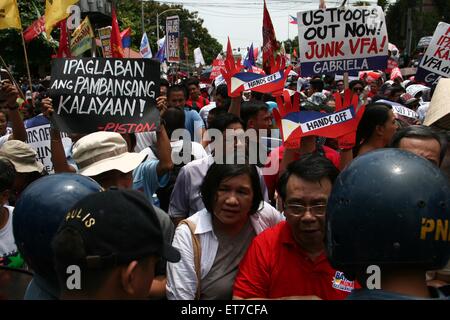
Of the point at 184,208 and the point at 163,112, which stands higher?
the point at 163,112

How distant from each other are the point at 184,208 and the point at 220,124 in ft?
3.86

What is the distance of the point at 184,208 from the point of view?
15.2 ft

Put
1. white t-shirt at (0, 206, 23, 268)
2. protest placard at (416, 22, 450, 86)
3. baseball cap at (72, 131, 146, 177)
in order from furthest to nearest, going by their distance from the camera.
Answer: protest placard at (416, 22, 450, 86), baseball cap at (72, 131, 146, 177), white t-shirt at (0, 206, 23, 268)

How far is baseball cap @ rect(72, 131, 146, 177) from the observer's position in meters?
3.67

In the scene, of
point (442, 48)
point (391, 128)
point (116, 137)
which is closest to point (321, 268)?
point (116, 137)

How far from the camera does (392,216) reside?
182 centimetres

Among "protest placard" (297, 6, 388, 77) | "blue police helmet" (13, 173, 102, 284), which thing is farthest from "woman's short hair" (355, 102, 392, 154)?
"blue police helmet" (13, 173, 102, 284)

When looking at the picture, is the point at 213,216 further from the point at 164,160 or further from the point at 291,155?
the point at 291,155

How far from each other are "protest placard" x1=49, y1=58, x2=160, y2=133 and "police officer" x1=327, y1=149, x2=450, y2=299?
3.12 m

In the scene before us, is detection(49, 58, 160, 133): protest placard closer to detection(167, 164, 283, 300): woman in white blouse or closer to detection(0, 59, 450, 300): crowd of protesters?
detection(0, 59, 450, 300): crowd of protesters

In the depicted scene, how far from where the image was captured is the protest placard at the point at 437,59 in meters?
7.61

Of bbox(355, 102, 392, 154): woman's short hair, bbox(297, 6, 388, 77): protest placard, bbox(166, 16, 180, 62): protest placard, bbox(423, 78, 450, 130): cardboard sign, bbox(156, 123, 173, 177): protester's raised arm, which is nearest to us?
bbox(423, 78, 450, 130): cardboard sign

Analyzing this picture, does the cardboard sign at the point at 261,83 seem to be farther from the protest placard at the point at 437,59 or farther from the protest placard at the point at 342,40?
the protest placard at the point at 437,59

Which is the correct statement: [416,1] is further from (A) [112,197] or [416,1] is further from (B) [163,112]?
(A) [112,197]
